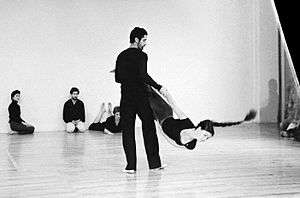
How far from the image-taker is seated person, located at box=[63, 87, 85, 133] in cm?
966

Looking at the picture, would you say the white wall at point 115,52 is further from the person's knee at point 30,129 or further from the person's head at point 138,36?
the person's head at point 138,36

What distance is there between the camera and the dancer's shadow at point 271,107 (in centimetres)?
1086

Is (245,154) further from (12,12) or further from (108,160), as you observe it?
(12,12)

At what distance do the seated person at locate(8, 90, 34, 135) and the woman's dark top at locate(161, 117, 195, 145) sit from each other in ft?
14.5

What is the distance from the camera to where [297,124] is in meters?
8.07

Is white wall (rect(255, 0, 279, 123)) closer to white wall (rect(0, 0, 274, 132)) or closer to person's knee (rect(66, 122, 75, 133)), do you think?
white wall (rect(0, 0, 274, 132))

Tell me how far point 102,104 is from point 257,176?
18.7ft

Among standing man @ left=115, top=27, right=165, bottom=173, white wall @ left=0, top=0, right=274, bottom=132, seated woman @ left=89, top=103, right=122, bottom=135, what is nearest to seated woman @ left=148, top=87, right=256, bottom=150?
Answer: standing man @ left=115, top=27, right=165, bottom=173

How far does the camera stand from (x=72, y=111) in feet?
31.8

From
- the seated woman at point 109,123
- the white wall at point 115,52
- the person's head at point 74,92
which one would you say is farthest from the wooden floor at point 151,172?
the white wall at point 115,52

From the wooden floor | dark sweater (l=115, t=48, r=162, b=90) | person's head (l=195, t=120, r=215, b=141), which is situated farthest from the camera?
person's head (l=195, t=120, r=215, b=141)

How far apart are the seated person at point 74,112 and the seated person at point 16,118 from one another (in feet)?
2.42

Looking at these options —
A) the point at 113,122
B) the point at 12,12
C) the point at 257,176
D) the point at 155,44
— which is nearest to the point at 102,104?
the point at 113,122

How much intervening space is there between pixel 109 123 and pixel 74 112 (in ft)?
2.82
